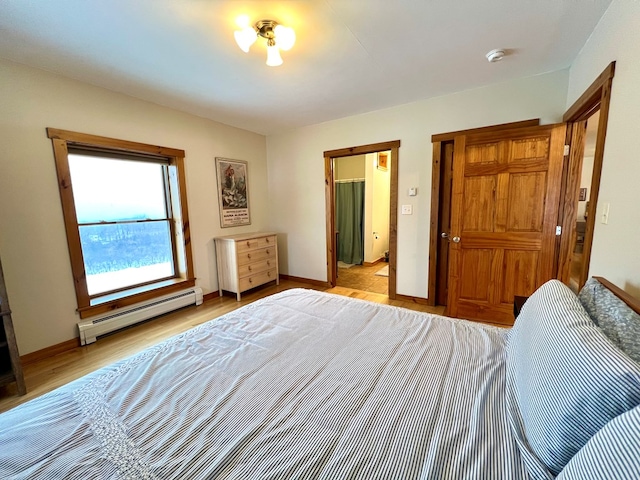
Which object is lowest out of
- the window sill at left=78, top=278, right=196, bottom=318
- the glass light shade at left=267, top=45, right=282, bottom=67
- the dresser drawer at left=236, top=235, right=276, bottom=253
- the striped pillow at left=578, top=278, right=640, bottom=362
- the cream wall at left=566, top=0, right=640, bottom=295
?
the window sill at left=78, top=278, right=196, bottom=318

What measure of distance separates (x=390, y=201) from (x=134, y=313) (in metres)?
3.16

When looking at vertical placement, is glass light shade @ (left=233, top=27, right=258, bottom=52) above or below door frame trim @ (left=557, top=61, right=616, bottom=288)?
above

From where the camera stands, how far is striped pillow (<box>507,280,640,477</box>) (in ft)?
1.94

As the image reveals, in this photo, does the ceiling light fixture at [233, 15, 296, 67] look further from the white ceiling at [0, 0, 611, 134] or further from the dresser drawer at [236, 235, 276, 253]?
the dresser drawer at [236, 235, 276, 253]

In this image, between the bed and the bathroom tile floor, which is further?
the bathroom tile floor

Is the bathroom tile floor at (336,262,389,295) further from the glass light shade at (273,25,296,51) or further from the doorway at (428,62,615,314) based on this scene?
the glass light shade at (273,25,296,51)

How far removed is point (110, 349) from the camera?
2.39m

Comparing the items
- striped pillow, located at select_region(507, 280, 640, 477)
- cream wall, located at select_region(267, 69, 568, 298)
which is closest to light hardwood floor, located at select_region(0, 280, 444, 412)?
cream wall, located at select_region(267, 69, 568, 298)

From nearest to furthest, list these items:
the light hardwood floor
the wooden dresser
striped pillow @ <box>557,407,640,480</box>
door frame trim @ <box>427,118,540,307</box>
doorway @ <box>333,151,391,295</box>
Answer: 1. striped pillow @ <box>557,407,640,480</box>
2. the light hardwood floor
3. door frame trim @ <box>427,118,540,307</box>
4. the wooden dresser
5. doorway @ <box>333,151,391,295</box>

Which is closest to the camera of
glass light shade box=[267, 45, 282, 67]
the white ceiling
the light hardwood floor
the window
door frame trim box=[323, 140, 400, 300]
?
the white ceiling

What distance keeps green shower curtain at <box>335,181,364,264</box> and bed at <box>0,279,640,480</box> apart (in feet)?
13.6

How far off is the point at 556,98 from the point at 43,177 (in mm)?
4607

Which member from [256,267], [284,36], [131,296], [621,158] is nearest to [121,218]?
[131,296]

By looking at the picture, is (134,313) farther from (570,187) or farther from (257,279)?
(570,187)
